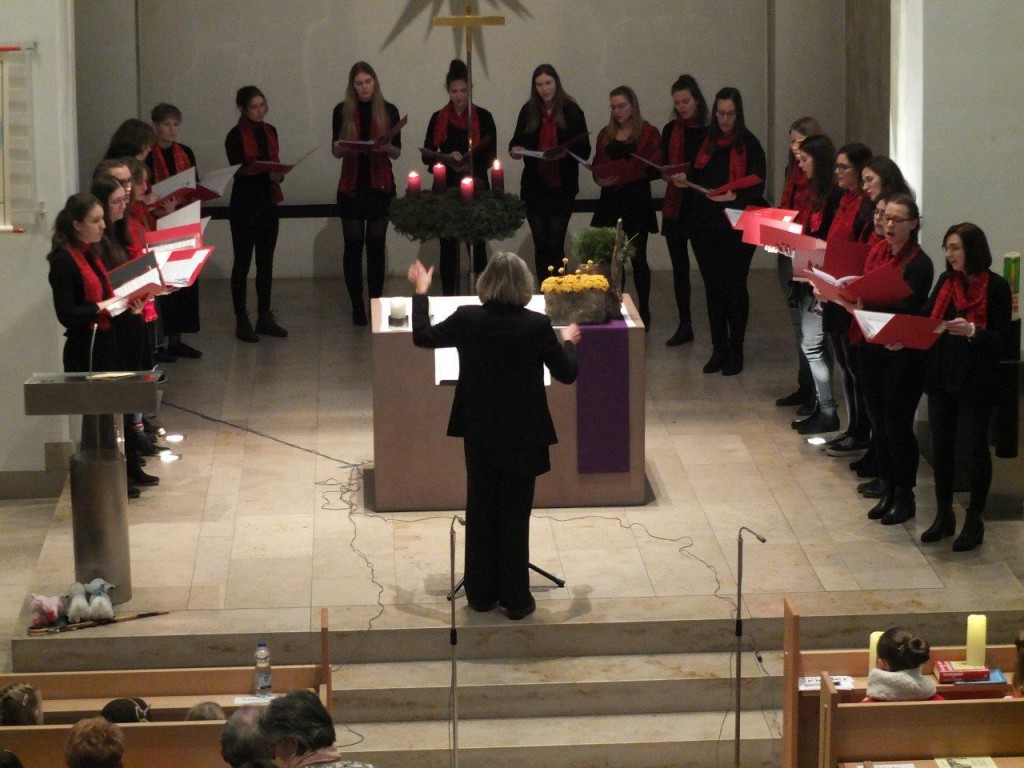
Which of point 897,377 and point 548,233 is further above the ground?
point 548,233

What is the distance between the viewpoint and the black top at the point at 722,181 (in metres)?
9.43

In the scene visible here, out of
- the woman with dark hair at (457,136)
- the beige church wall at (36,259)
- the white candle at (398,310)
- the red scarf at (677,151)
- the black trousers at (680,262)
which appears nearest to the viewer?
the white candle at (398,310)

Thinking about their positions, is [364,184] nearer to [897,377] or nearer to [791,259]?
[791,259]

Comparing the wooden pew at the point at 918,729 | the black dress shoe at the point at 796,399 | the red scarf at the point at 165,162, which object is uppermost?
the red scarf at the point at 165,162

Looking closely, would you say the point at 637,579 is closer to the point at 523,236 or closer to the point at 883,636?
the point at 883,636

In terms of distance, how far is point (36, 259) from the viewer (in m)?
8.13

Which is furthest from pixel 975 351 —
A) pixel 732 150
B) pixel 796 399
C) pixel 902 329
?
pixel 732 150

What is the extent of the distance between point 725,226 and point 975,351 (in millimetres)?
2800

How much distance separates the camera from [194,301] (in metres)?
10.2

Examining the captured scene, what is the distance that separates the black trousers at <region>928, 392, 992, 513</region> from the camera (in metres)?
7.05

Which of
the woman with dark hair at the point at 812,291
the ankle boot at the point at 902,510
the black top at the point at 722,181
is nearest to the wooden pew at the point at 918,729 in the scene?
the ankle boot at the point at 902,510

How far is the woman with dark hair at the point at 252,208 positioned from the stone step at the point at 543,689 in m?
4.34

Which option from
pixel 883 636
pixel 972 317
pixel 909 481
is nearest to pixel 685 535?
pixel 909 481

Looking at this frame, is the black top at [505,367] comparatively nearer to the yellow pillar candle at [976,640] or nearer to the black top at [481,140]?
the yellow pillar candle at [976,640]
